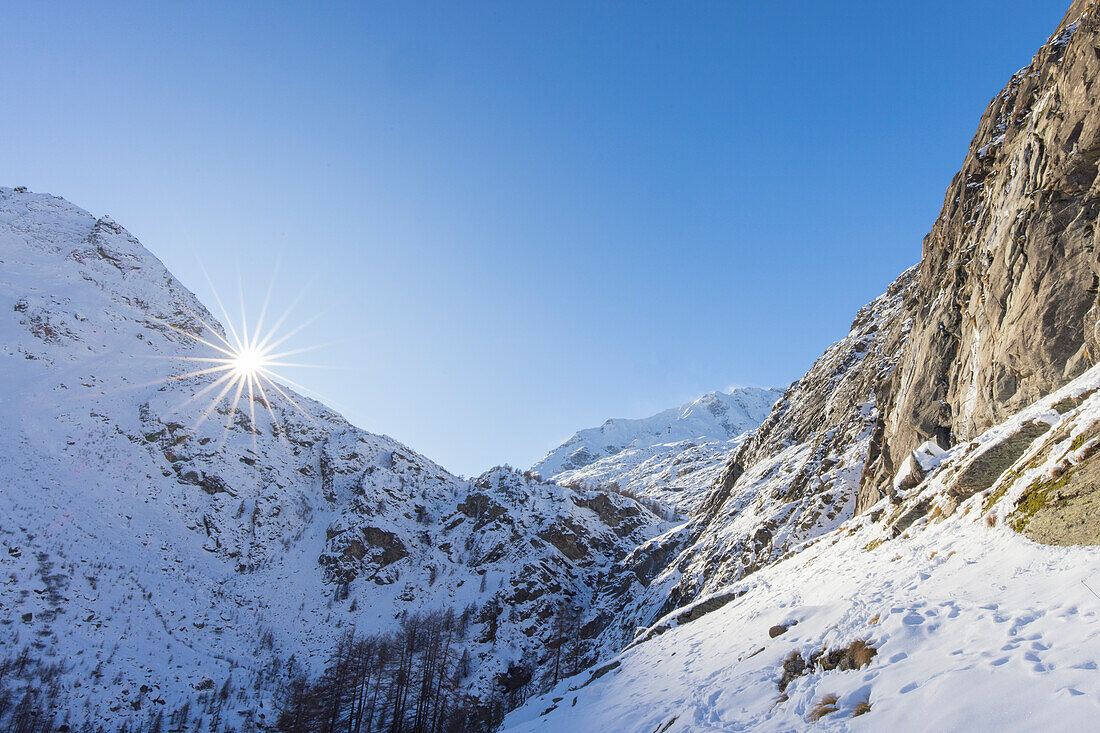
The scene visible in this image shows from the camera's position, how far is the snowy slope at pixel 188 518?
58156mm

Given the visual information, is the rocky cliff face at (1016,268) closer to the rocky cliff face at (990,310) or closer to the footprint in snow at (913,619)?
Result: the rocky cliff face at (990,310)

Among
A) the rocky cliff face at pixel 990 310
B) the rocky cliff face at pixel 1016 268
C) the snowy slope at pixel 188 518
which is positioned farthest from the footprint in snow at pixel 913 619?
the snowy slope at pixel 188 518

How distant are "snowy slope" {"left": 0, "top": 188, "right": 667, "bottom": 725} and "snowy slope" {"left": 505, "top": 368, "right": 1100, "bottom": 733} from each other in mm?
62044

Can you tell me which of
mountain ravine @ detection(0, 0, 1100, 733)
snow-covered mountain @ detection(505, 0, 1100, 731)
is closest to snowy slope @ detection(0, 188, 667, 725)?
mountain ravine @ detection(0, 0, 1100, 733)

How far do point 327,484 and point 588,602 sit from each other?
61.8m

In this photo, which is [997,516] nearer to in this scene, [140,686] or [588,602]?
[140,686]

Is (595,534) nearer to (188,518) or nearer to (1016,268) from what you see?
(188,518)

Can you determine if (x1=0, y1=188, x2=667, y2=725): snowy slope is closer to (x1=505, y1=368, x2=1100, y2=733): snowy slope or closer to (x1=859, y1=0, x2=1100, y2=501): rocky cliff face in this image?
(x1=505, y1=368, x2=1100, y2=733): snowy slope

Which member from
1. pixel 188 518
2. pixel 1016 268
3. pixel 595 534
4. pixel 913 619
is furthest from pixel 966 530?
pixel 595 534

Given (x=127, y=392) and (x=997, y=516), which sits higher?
(x=127, y=392)

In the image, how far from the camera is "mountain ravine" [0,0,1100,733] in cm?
1110

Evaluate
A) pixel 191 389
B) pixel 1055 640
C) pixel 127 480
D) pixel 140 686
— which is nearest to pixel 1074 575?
pixel 1055 640

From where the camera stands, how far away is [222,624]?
6925 centimetres

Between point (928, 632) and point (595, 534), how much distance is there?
10637 centimetres
